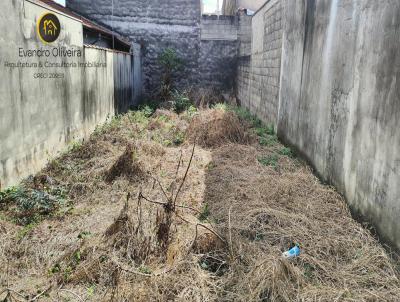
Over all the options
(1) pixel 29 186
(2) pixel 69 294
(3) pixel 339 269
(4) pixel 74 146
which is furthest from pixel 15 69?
(3) pixel 339 269

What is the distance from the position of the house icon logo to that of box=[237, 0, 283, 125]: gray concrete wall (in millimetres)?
4108

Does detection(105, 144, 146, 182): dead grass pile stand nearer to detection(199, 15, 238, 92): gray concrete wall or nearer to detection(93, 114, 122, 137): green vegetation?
detection(93, 114, 122, 137): green vegetation

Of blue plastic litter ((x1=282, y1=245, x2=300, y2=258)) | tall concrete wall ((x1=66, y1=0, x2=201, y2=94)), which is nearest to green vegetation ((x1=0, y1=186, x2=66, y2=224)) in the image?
blue plastic litter ((x1=282, y1=245, x2=300, y2=258))

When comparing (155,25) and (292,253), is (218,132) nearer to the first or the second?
(292,253)

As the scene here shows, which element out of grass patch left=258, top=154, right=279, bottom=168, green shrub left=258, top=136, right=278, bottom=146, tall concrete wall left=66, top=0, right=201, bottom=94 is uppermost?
tall concrete wall left=66, top=0, right=201, bottom=94

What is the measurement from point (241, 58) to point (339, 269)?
1023 centimetres

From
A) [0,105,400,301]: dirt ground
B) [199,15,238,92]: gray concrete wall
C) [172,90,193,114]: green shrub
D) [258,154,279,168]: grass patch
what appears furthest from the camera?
[199,15,238,92]: gray concrete wall

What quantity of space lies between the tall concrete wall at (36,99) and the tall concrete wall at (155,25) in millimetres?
5568

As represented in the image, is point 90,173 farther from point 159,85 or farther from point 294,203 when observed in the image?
point 159,85

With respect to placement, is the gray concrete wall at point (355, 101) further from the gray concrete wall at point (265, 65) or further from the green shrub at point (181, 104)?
the green shrub at point (181, 104)

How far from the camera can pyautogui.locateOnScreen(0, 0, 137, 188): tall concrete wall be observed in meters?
4.13

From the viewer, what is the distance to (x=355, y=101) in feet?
12.3

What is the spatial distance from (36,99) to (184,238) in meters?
2.92

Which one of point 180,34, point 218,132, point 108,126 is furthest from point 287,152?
point 180,34
